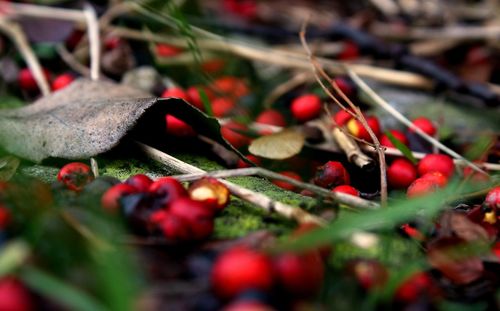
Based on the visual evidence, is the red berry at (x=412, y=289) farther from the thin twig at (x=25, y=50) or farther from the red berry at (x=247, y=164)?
the thin twig at (x=25, y=50)

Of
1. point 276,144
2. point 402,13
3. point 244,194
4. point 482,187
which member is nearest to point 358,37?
point 402,13

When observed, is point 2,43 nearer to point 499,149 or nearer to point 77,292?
point 77,292

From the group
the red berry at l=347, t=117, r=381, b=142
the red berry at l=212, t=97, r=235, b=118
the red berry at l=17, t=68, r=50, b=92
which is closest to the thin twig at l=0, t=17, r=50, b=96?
the red berry at l=17, t=68, r=50, b=92

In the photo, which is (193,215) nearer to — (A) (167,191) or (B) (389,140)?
(A) (167,191)

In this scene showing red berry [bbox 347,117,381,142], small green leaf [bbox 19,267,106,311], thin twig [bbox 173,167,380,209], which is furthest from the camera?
red berry [bbox 347,117,381,142]

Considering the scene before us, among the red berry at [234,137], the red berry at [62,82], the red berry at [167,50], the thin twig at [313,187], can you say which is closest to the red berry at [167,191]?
the thin twig at [313,187]

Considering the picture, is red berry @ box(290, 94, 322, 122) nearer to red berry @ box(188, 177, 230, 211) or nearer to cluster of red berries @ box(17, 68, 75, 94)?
red berry @ box(188, 177, 230, 211)
